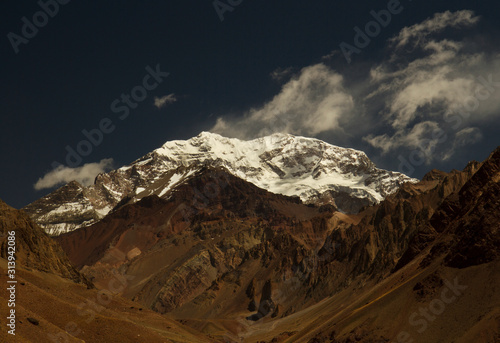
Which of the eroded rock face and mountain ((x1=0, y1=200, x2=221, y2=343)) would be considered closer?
mountain ((x1=0, y1=200, x2=221, y2=343))

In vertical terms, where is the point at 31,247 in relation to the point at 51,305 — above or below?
above

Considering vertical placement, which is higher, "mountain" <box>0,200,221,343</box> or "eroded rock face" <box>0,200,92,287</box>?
"eroded rock face" <box>0,200,92,287</box>

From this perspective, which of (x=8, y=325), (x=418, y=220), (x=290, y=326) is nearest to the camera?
(x=8, y=325)

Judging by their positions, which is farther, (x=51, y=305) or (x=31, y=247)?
(x=31, y=247)

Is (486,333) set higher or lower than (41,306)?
lower

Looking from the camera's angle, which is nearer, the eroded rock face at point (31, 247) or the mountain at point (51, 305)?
the mountain at point (51, 305)

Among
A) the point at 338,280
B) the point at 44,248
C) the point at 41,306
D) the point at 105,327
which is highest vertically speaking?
the point at 44,248

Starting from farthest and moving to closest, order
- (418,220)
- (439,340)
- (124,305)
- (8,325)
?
(418,220), (124,305), (439,340), (8,325)

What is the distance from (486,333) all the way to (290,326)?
325 ft

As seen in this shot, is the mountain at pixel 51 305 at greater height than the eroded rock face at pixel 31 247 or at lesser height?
lesser

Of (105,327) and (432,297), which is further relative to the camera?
(432,297)

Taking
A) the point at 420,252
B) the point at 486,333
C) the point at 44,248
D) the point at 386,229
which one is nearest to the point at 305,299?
the point at 386,229

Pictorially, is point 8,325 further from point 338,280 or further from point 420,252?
point 338,280

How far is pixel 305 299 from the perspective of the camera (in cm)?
19212
